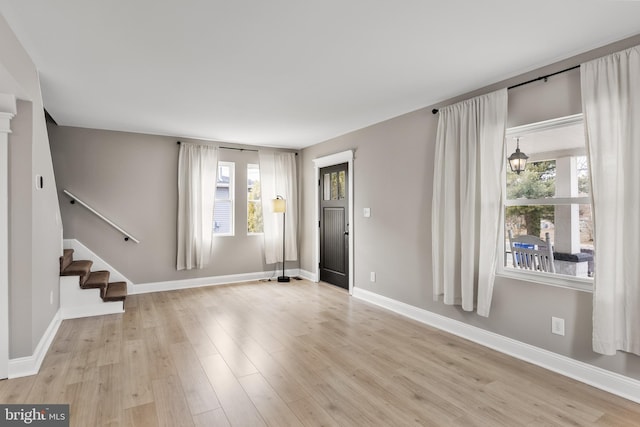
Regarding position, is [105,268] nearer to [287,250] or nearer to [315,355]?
[287,250]

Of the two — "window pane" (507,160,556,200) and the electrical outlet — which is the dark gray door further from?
the electrical outlet

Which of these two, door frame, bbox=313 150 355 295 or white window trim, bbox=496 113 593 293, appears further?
door frame, bbox=313 150 355 295

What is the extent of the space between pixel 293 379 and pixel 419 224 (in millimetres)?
2317

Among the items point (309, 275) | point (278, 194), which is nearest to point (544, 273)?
point (309, 275)

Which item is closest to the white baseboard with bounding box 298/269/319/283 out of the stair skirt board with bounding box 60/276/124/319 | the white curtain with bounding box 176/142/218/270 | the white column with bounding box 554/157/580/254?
the white curtain with bounding box 176/142/218/270

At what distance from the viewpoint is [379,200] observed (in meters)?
4.77

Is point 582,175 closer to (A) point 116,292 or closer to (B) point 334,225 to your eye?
(B) point 334,225

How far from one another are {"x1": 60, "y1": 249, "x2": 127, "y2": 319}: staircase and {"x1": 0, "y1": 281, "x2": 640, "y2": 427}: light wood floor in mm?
242

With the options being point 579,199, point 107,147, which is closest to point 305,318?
point 579,199

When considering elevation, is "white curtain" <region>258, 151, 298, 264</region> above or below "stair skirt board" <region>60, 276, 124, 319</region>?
above

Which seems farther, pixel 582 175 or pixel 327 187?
pixel 327 187

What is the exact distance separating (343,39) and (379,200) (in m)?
2.62

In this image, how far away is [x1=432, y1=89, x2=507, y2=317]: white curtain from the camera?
319cm

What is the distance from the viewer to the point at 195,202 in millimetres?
5668
